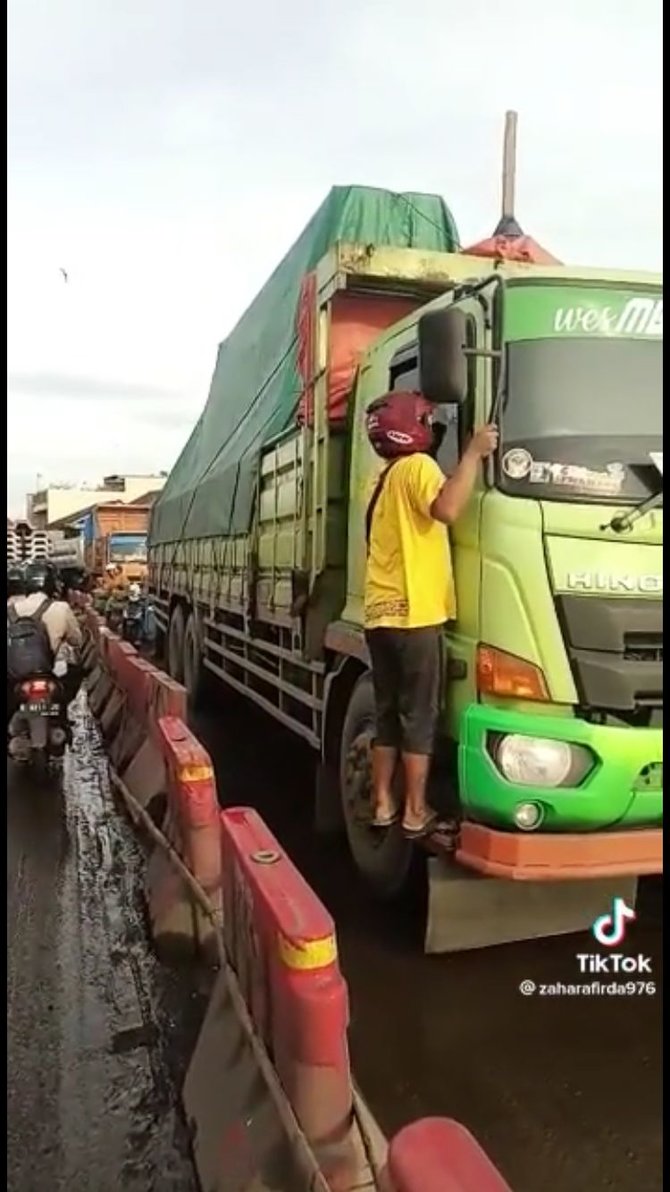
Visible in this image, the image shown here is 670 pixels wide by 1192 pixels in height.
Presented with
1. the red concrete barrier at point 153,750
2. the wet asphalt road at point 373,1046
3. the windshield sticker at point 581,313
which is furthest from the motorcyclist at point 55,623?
the windshield sticker at point 581,313

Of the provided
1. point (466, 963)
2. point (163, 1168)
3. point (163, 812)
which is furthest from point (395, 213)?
point (163, 1168)

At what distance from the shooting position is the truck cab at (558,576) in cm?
336

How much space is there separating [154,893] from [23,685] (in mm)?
2797

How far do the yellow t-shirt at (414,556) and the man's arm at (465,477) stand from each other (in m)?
0.10

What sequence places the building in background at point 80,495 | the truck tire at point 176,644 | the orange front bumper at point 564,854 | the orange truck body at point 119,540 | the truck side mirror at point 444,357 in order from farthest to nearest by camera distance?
the building in background at point 80,495, the orange truck body at point 119,540, the truck tire at point 176,644, the truck side mirror at point 444,357, the orange front bumper at point 564,854

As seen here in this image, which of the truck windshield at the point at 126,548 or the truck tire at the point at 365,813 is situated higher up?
the truck windshield at the point at 126,548

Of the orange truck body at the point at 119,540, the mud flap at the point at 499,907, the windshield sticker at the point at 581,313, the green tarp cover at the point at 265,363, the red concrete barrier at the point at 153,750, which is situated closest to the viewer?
the windshield sticker at the point at 581,313

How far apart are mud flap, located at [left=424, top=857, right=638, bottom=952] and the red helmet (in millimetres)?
1560

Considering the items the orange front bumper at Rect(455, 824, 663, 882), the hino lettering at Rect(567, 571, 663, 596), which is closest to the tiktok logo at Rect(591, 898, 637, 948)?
the orange front bumper at Rect(455, 824, 663, 882)

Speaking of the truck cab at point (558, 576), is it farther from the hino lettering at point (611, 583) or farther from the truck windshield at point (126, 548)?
the truck windshield at point (126, 548)

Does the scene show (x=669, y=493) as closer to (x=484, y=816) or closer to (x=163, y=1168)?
(x=484, y=816)

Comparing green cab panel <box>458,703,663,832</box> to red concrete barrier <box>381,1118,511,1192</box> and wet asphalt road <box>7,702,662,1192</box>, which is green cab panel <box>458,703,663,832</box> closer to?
wet asphalt road <box>7,702,662,1192</box>

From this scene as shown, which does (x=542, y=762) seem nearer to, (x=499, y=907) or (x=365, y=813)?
(x=499, y=907)

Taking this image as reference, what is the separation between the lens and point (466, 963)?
12.7ft
